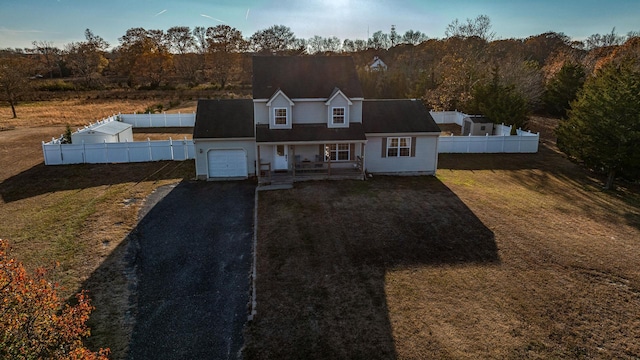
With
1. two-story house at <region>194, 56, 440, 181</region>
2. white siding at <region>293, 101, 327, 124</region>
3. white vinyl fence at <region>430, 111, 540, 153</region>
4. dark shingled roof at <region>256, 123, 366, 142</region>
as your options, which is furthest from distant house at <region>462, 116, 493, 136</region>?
white siding at <region>293, 101, 327, 124</region>

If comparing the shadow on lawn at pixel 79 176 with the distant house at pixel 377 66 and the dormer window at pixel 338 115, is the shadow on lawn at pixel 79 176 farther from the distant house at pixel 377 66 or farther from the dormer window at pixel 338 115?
the distant house at pixel 377 66

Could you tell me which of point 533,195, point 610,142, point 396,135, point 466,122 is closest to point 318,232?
point 396,135

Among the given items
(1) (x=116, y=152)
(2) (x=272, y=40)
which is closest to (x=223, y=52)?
(2) (x=272, y=40)

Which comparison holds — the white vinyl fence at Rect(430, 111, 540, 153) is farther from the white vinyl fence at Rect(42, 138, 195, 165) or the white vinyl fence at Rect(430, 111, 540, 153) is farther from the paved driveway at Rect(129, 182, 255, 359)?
the white vinyl fence at Rect(42, 138, 195, 165)

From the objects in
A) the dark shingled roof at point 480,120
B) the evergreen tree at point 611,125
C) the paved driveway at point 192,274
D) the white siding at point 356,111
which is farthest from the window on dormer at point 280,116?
the dark shingled roof at point 480,120

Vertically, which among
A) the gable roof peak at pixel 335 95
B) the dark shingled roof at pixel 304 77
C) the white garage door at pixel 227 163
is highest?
the dark shingled roof at pixel 304 77
